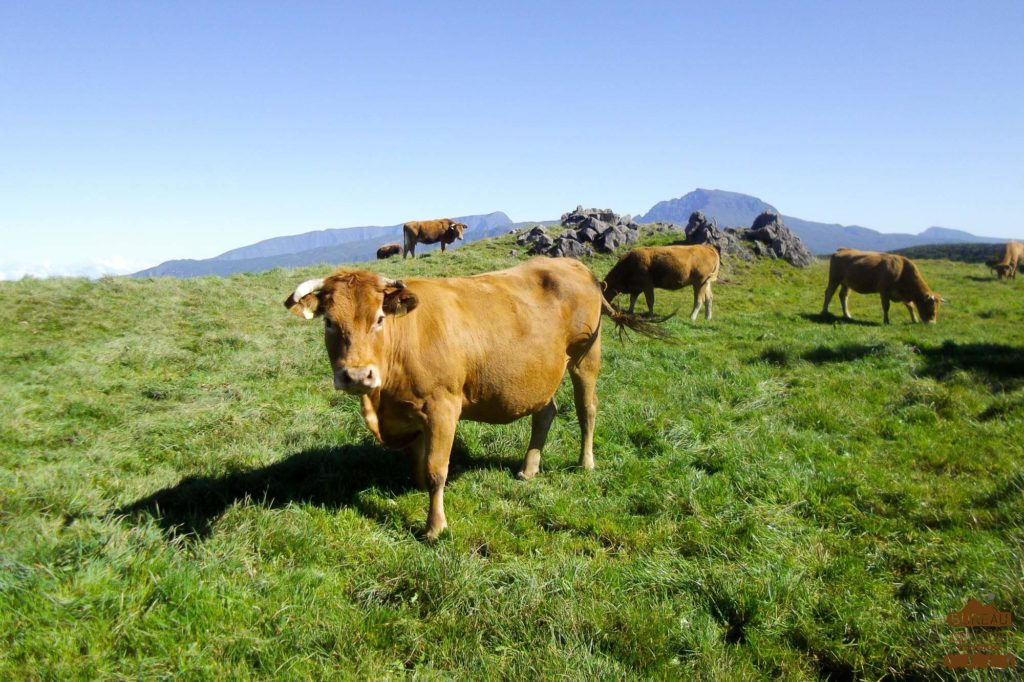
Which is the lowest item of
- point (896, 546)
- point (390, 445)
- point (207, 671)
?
point (896, 546)

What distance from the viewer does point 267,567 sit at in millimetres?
4055

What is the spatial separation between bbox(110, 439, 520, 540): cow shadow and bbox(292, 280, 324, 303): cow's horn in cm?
197

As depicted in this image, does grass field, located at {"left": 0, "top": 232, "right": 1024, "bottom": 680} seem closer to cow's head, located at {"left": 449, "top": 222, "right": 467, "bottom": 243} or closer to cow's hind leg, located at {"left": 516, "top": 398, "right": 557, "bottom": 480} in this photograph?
cow's hind leg, located at {"left": 516, "top": 398, "right": 557, "bottom": 480}

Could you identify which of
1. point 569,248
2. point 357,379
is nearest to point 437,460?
point 357,379

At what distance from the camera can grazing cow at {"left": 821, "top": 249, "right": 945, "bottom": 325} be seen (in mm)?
19422

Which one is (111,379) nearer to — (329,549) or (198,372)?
(198,372)

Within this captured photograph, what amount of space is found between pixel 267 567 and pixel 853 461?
6337 millimetres

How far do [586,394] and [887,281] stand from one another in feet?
60.5

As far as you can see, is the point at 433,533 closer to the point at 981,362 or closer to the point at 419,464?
the point at 419,464

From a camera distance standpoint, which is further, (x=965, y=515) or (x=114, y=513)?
(x=965, y=515)

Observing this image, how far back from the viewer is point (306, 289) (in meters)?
4.29

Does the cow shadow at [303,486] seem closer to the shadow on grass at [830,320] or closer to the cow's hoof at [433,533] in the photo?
the cow's hoof at [433,533]

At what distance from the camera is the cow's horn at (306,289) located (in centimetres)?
423

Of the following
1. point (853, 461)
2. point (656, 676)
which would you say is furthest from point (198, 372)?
point (853, 461)
